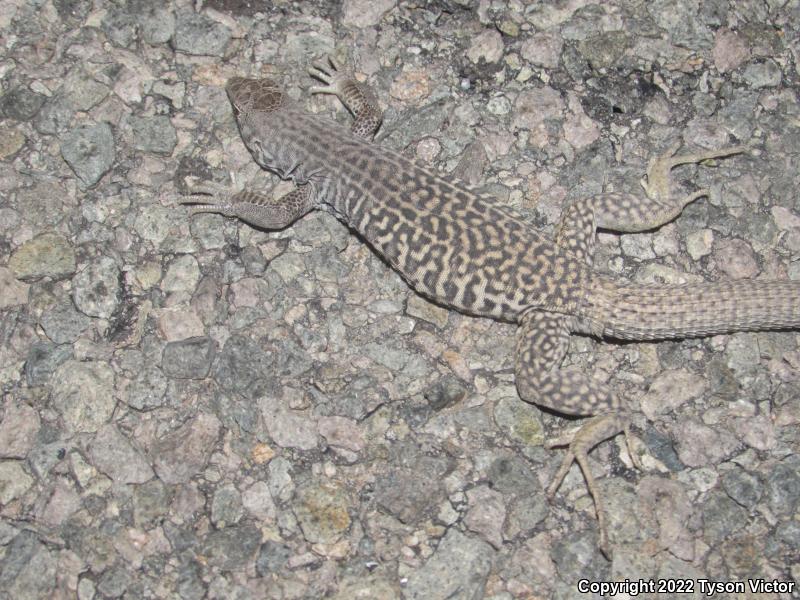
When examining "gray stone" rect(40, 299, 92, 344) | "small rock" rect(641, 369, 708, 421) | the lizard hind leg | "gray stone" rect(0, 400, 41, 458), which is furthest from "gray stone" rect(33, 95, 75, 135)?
"small rock" rect(641, 369, 708, 421)

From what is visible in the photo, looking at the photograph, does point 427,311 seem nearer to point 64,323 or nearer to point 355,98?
point 355,98

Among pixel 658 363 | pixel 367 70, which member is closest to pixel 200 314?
pixel 367 70

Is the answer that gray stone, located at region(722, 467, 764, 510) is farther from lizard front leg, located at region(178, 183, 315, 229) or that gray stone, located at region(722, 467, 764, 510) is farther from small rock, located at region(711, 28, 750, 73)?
lizard front leg, located at region(178, 183, 315, 229)

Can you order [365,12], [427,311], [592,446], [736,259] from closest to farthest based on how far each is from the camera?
[592,446] < [427,311] < [736,259] < [365,12]

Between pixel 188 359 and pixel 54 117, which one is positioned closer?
pixel 188 359

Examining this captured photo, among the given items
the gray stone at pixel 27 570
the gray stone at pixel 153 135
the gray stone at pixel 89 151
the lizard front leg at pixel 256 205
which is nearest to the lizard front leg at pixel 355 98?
the lizard front leg at pixel 256 205

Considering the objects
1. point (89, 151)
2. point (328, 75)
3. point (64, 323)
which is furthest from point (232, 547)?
point (328, 75)

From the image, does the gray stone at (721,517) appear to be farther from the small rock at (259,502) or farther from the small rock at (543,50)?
the small rock at (543,50)
